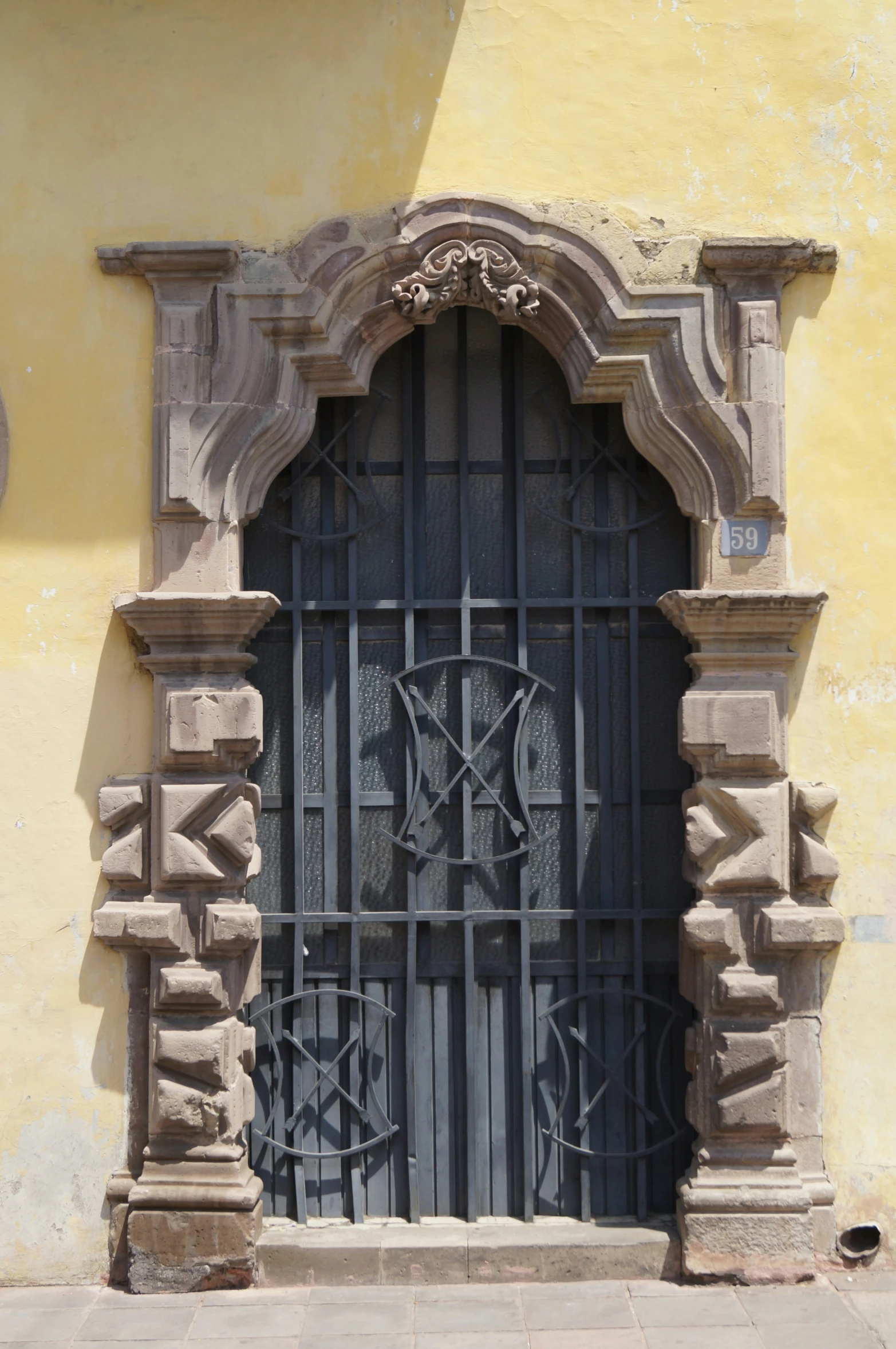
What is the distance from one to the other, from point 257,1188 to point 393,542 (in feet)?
7.51

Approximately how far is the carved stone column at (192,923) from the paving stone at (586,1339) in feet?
3.27

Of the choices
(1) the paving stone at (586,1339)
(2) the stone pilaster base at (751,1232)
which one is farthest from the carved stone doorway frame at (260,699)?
(1) the paving stone at (586,1339)

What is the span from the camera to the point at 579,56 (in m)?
4.38

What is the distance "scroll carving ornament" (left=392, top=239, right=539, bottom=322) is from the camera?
169 inches

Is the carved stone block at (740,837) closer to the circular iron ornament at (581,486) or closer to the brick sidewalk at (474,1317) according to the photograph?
the circular iron ornament at (581,486)

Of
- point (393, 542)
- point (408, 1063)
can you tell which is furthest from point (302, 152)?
point (408, 1063)

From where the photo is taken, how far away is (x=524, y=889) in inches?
176

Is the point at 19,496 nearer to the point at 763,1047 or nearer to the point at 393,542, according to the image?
the point at 393,542

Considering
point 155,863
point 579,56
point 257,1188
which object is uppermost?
point 579,56

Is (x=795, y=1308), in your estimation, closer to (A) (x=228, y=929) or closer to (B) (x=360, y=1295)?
(B) (x=360, y=1295)

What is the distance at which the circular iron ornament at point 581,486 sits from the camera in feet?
14.9

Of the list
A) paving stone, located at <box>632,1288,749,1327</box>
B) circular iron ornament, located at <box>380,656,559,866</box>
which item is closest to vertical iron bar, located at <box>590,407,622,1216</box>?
circular iron ornament, located at <box>380,656,559,866</box>

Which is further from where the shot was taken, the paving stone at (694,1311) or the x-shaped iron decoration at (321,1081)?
the x-shaped iron decoration at (321,1081)

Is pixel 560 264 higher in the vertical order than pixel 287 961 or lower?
higher
